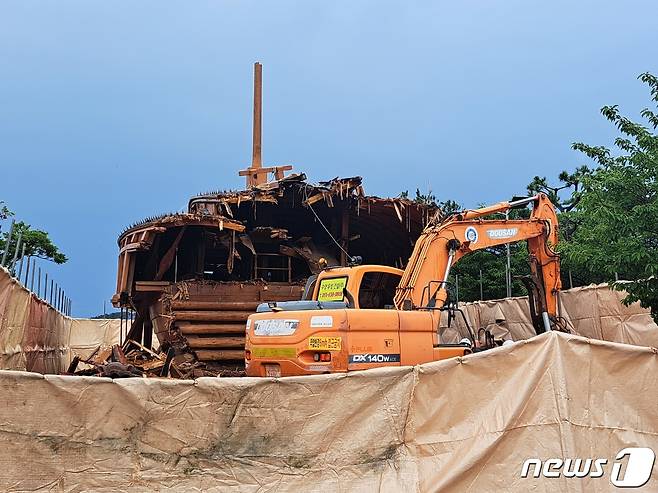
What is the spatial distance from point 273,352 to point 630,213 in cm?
534

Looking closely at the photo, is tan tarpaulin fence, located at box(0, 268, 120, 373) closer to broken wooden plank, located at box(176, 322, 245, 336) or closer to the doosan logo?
broken wooden plank, located at box(176, 322, 245, 336)

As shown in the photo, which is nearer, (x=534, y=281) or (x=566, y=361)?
(x=566, y=361)

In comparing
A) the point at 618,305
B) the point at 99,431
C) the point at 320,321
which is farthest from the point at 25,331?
the point at 618,305

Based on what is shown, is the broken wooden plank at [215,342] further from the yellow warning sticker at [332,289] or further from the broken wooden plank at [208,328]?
the yellow warning sticker at [332,289]

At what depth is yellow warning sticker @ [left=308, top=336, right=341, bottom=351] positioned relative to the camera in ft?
27.6

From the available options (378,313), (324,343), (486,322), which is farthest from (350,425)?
(486,322)

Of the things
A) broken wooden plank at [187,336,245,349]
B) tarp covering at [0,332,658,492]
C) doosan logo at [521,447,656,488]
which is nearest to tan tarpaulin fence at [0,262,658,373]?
broken wooden plank at [187,336,245,349]

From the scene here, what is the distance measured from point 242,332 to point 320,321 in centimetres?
581

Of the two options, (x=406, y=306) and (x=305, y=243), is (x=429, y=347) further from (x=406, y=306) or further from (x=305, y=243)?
(x=305, y=243)

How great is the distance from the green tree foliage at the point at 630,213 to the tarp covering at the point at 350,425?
3.14 m

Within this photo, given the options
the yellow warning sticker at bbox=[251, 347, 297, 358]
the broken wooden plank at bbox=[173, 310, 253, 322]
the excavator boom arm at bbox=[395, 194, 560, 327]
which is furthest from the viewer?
the broken wooden plank at bbox=[173, 310, 253, 322]

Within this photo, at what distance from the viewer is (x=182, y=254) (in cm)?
1520

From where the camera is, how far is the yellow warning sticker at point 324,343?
8.41m

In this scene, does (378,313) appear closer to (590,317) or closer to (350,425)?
(350,425)
